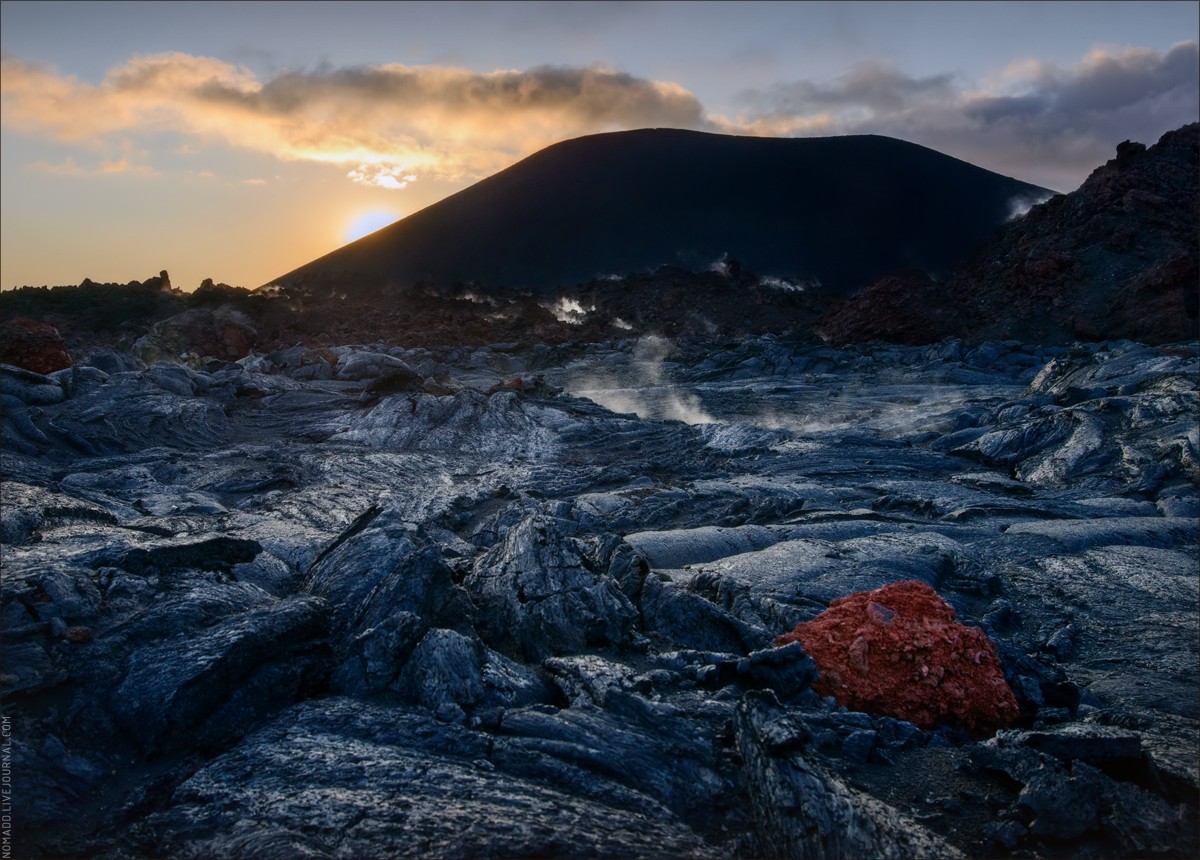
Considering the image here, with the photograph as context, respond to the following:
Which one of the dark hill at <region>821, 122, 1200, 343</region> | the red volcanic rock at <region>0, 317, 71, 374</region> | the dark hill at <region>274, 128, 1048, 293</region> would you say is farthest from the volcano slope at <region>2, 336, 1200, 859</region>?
the dark hill at <region>274, 128, 1048, 293</region>

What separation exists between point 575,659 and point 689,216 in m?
73.5

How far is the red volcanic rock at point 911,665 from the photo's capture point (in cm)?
642

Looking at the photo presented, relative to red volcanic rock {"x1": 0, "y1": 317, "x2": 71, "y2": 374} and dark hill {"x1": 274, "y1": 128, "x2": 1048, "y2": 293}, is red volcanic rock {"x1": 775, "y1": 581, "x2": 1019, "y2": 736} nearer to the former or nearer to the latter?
red volcanic rock {"x1": 0, "y1": 317, "x2": 71, "y2": 374}

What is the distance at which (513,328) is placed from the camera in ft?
178

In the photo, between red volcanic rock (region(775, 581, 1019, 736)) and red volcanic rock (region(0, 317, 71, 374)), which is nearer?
red volcanic rock (region(775, 581, 1019, 736))

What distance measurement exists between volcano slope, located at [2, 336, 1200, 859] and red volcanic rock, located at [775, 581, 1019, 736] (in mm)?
291

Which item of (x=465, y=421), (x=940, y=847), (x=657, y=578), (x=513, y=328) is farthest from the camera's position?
(x=513, y=328)

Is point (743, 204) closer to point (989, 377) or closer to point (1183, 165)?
point (1183, 165)

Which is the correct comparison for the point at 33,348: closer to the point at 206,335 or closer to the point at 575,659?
the point at 206,335

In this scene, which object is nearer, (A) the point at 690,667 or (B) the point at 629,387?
(A) the point at 690,667

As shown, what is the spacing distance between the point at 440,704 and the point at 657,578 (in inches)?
128

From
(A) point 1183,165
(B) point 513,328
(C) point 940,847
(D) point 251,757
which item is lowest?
(C) point 940,847

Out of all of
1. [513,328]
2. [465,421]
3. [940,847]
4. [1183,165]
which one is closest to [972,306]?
[1183,165]

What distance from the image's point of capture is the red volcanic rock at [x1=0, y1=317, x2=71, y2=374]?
2244 cm
